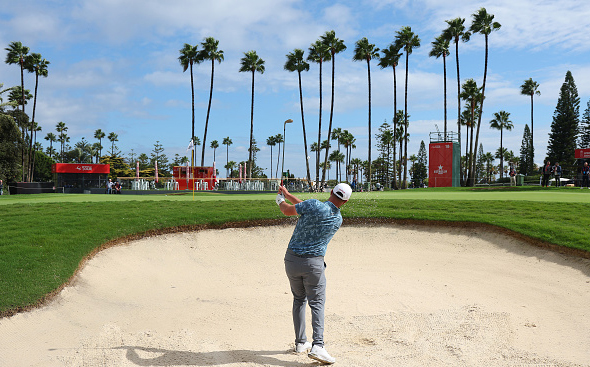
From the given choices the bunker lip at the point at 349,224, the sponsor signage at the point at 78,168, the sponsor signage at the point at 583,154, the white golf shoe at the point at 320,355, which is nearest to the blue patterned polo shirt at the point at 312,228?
the white golf shoe at the point at 320,355

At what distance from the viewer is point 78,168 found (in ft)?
161

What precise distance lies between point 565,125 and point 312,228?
335ft

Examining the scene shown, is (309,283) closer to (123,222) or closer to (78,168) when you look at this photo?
(123,222)

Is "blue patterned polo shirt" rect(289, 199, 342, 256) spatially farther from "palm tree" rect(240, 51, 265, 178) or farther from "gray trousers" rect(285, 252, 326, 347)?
"palm tree" rect(240, 51, 265, 178)

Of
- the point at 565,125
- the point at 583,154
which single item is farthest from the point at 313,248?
the point at 565,125

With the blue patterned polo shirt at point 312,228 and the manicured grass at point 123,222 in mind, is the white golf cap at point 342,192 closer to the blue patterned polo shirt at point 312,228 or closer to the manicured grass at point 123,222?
the blue patterned polo shirt at point 312,228

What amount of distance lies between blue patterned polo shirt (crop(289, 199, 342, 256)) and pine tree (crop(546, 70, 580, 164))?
99616 mm

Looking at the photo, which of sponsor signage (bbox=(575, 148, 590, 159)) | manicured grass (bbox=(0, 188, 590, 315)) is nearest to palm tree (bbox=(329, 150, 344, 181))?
sponsor signage (bbox=(575, 148, 590, 159))

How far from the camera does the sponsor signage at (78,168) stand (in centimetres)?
4806

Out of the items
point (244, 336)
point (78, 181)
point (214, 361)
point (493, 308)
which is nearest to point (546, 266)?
point (493, 308)

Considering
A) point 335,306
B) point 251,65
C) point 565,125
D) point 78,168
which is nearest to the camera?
point 335,306

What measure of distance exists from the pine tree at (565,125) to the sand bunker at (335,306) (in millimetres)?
91704

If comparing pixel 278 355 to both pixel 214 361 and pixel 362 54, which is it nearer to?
pixel 214 361

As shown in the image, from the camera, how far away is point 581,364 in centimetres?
609
